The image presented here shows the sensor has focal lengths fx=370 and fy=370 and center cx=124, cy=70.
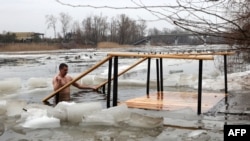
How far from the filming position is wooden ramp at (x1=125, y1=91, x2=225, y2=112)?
7285mm

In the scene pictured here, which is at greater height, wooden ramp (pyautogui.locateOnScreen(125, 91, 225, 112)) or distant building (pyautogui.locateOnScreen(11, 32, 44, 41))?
distant building (pyautogui.locateOnScreen(11, 32, 44, 41))

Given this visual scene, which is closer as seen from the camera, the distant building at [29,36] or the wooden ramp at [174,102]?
the wooden ramp at [174,102]

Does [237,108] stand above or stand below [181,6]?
below

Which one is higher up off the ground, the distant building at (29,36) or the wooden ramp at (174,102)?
the distant building at (29,36)

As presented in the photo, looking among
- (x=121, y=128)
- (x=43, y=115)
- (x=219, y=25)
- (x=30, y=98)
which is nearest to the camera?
(x=219, y=25)

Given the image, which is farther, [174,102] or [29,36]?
[29,36]

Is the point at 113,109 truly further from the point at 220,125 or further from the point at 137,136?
the point at 220,125

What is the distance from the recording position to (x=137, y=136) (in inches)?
219

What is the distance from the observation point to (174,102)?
773cm

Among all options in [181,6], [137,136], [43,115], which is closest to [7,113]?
[43,115]

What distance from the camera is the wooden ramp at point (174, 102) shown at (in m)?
7.29

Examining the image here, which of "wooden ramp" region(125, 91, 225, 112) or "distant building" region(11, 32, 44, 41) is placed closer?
"wooden ramp" region(125, 91, 225, 112)

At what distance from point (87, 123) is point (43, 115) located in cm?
99

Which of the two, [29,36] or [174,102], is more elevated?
[29,36]
